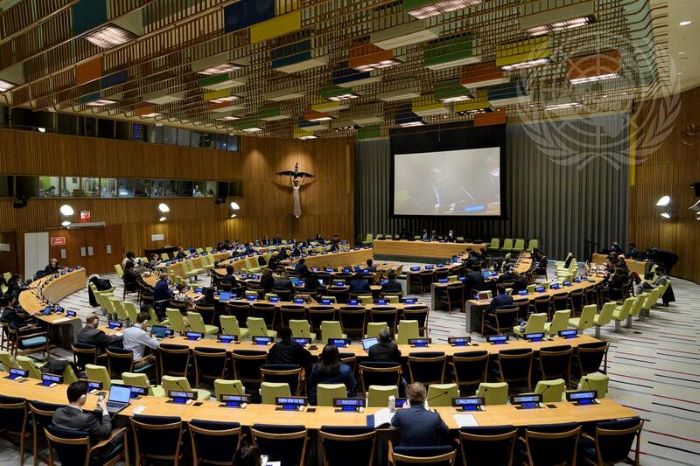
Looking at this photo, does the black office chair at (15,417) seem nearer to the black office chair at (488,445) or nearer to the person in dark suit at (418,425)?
the person in dark suit at (418,425)

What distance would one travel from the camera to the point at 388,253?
81.4 ft

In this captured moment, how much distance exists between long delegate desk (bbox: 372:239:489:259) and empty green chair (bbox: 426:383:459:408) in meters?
16.1

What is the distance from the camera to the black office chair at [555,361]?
7.30 metres

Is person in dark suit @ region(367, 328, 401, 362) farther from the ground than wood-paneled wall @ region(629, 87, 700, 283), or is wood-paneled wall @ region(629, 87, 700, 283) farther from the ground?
wood-paneled wall @ region(629, 87, 700, 283)

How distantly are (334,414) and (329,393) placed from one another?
46cm

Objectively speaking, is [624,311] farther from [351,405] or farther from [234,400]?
[234,400]

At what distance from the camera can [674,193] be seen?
1884 centimetres

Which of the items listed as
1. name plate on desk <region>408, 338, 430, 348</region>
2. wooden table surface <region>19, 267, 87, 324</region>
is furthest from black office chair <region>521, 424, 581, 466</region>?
wooden table surface <region>19, 267, 87, 324</region>

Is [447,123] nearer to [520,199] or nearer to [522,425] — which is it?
[520,199]

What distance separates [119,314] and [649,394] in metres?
10.9

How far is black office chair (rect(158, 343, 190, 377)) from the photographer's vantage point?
7.63 metres

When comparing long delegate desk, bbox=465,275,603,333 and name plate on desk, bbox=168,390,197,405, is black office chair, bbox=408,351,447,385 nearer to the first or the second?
name plate on desk, bbox=168,390,197,405

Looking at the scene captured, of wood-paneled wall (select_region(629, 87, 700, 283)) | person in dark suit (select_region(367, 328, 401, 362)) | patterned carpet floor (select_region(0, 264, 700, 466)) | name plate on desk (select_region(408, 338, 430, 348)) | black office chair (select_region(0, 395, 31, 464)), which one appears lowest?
patterned carpet floor (select_region(0, 264, 700, 466))

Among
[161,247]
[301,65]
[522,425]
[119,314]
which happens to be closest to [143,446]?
[522,425]
